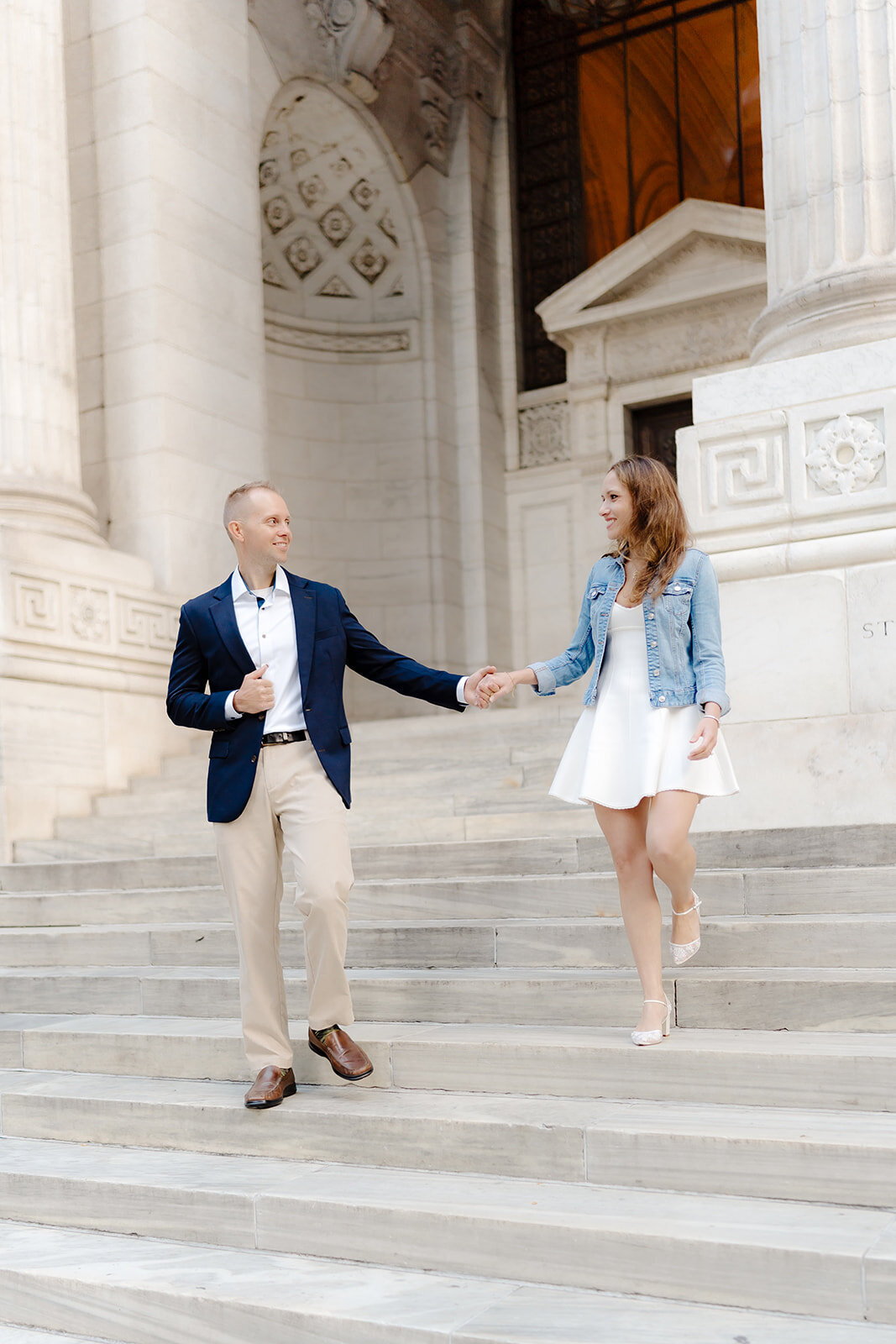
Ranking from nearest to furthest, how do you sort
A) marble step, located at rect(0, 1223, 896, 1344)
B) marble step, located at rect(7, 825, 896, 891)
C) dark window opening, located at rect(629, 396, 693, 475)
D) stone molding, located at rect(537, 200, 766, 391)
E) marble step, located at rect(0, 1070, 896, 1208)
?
marble step, located at rect(0, 1223, 896, 1344) < marble step, located at rect(0, 1070, 896, 1208) < marble step, located at rect(7, 825, 896, 891) < stone molding, located at rect(537, 200, 766, 391) < dark window opening, located at rect(629, 396, 693, 475)

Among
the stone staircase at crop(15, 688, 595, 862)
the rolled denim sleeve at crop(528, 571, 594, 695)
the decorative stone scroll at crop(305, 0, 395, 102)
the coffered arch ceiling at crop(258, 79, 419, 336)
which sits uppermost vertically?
the decorative stone scroll at crop(305, 0, 395, 102)

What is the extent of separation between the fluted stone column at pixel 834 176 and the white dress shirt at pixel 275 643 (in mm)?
3651

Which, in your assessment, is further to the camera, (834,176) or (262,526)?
(834,176)

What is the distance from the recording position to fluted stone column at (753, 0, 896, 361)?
Result: 700 cm

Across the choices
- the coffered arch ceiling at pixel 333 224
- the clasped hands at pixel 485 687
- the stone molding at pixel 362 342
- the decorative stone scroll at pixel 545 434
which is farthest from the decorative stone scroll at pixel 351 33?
the clasped hands at pixel 485 687

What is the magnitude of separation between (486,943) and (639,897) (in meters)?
1.26

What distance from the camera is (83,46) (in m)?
11.6

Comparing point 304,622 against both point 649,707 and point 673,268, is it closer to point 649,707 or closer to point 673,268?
point 649,707

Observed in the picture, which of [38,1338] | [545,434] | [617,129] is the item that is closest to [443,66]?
[617,129]

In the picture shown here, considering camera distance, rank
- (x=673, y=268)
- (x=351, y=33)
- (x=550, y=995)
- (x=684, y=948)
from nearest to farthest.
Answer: (x=684, y=948) < (x=550, y=995) < (x=351, y=33) < (x=673, y=268)

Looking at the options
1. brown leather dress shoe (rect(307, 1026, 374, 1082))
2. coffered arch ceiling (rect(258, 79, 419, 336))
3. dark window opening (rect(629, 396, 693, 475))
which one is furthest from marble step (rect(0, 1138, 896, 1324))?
coffered arch ceiling (rect(258, 79, 419, 336))

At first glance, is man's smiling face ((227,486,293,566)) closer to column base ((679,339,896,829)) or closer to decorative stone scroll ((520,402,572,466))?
column base ((679,339,896,829))

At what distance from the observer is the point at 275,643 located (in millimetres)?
4570

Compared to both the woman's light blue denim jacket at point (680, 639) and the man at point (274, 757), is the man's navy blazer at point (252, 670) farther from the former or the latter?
the woman's light blue denim jacket at point (680, 639)
